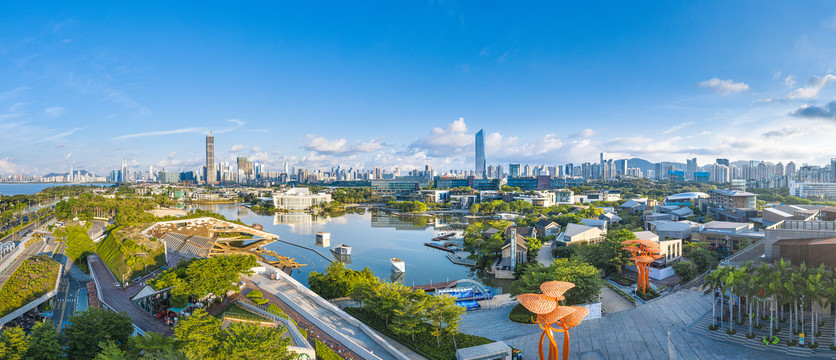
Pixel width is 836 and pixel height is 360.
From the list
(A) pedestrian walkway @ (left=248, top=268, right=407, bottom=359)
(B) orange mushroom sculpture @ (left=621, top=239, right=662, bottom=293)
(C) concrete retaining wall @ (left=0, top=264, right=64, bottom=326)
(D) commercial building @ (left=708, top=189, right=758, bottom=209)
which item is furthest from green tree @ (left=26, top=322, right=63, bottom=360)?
(D) commercial building @ (left=708, top=189, right=758, bottom=209)

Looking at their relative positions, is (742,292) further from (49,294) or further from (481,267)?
(49,294)

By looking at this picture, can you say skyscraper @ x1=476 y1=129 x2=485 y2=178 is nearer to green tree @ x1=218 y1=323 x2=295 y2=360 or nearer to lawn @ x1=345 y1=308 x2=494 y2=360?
lawn @ x1=345 y1=308 x2=494 y2=360

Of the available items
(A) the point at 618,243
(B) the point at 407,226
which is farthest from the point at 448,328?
(B) the point at 407,226

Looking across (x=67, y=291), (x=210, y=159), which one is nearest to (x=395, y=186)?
(x=67, y=291)

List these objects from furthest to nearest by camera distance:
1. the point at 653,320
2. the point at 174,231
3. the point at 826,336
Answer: the point at 174,231
the point at 653,320
the point at 826,336

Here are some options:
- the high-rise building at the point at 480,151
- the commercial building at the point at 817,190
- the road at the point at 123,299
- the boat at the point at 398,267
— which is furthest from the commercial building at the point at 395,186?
the high-rise building at the point at 480,151

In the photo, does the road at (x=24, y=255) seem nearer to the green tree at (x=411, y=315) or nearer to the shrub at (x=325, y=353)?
the shrub at (x=325, y=353)
